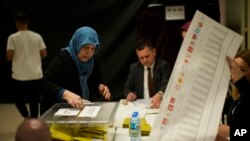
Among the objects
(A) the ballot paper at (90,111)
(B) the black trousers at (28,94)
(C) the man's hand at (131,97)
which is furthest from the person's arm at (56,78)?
(B) the black trousers at (28,94)

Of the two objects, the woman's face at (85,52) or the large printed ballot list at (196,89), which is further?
the woman's face at (85,52)

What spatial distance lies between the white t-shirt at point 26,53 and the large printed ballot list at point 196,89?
3.23m

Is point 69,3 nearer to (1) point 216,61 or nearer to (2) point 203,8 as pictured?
(2) point 203,8

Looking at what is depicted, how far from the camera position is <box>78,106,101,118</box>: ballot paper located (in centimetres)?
180

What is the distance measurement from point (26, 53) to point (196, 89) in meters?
3.33

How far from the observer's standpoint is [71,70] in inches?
87.9

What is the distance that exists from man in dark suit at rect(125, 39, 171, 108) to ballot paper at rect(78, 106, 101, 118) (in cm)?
97

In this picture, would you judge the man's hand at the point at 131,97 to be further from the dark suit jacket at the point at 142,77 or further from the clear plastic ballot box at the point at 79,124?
the clear plastic ballot box at the point at 79,124

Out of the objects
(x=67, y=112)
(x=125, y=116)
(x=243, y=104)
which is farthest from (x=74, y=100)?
(x=243, y=104)

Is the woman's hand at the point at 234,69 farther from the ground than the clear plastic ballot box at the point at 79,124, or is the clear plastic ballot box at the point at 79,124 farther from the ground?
the woman's hand at the point at 234,69

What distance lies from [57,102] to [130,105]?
75 cm

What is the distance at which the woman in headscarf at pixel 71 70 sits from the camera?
2.19 meters

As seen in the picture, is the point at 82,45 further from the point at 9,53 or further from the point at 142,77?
the point at 9,53

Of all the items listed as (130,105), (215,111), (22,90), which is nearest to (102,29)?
(22,90)
